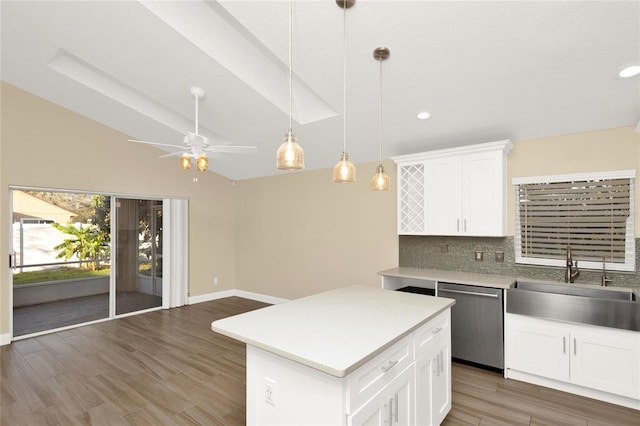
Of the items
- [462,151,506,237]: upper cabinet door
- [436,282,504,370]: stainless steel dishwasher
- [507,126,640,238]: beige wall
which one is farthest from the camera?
[462,151,506,237]: upper cabinet door

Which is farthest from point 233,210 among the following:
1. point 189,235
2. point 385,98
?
point 385,98

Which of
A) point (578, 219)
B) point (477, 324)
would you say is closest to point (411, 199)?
point (477, 324)

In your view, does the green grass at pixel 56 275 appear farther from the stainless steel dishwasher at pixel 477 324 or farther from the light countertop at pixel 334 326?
the stainless steel dishwasher at pixel 477 324

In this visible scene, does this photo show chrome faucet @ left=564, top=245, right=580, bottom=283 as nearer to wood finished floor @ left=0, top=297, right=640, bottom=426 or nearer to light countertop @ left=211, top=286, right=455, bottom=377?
wood finished floor @ left=0, top=297, right=640, bottom=426

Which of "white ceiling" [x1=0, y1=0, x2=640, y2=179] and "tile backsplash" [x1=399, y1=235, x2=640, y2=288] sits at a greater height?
"white ceiling" [x1=0, y1=0, x2=640, y2=179]

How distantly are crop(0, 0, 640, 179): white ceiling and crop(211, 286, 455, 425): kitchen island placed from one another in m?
1.92

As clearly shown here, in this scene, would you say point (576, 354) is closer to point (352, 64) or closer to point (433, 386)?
point (433, 386)

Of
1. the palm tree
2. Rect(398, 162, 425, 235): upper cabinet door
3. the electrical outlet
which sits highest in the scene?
Rect(398, 162, 425, 235): upper cabinet door

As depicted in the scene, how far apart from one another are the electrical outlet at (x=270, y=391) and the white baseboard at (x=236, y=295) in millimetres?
4027

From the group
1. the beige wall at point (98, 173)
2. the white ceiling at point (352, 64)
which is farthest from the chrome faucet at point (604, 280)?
the beige wall at point (98, 173)

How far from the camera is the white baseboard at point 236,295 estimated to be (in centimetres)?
582

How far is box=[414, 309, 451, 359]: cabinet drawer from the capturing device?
6.44ft

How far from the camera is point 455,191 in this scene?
11.7 feet

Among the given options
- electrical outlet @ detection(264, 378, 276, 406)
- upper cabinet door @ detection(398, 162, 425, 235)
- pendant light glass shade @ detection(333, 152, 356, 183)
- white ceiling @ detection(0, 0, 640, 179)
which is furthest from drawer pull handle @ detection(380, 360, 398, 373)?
upper cabinet door @ detection(398, 162, 425, 235)
